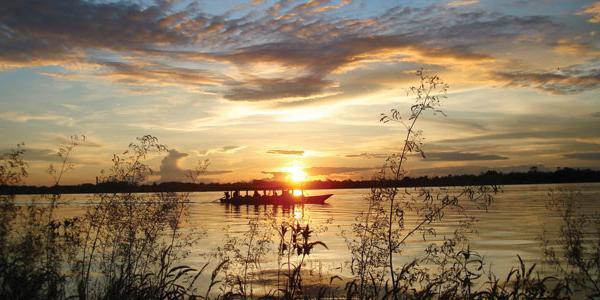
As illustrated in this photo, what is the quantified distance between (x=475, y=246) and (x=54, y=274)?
63.5 ft

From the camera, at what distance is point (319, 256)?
2198 cm

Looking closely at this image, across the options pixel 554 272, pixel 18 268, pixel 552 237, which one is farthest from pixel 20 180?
pixel 552 237

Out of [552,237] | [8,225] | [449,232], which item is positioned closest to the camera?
[8,225]

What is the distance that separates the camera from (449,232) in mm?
28922

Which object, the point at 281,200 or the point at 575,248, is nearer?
the point at 575,248

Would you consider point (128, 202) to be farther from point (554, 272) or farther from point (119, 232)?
point (554, 272)

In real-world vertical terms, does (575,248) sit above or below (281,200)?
above

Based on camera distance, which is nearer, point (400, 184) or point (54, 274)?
point (400, 184)

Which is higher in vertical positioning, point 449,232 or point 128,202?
point 128,202

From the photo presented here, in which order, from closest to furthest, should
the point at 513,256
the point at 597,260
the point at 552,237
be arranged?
the point at 597,260
the point at 513,256
the point at 552,237

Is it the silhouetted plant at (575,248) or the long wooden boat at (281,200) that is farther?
the long wooden boat at (281,200)

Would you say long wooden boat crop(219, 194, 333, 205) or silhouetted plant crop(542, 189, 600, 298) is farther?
long wooden boat crop(219, 194, 333, 205)

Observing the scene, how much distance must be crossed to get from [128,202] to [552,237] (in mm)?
22949

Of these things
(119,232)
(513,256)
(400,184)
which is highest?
(400,184)
